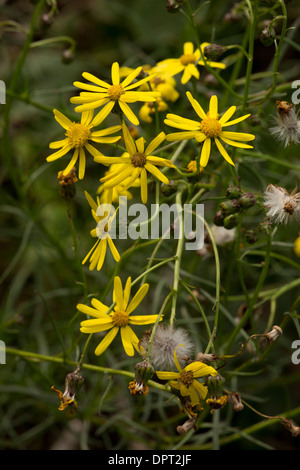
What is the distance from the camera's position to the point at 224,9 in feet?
6.21

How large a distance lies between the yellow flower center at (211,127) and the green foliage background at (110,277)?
0.51 ft

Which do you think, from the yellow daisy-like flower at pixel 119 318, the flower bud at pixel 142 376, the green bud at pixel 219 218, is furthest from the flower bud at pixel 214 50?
the flower bud at pixel 142 376

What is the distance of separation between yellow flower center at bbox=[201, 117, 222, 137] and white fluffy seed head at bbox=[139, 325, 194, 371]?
0.32 meters

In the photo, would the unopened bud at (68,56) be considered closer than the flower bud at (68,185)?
No

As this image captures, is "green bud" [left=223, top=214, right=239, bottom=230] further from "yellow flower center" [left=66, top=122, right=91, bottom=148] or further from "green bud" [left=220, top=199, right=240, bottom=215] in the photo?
"yellow flower center" [left=66, top=122, right=91, bottom=148]

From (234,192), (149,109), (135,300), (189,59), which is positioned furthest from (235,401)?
(189,59)

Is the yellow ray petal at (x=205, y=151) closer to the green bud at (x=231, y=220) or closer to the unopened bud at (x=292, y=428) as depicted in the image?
the green bud at (x=231, y=220)

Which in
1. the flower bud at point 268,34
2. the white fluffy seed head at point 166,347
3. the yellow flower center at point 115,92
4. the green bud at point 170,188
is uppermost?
the flower bud at point 268,34

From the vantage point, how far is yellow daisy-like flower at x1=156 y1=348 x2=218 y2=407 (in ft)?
2.46

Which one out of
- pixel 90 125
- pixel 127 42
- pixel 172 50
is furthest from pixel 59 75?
pixel 90 125

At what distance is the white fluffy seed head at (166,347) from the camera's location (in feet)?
2.60

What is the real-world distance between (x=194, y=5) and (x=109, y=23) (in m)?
0.48

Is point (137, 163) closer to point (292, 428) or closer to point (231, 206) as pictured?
point (231, 206)

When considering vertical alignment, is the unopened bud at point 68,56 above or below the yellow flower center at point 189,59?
above
